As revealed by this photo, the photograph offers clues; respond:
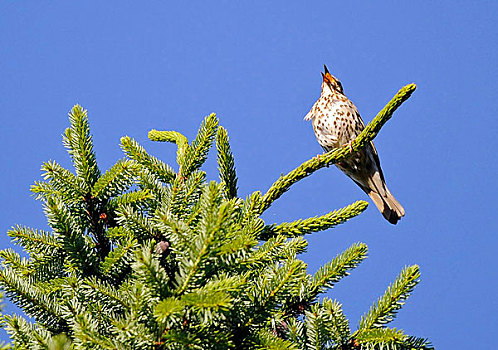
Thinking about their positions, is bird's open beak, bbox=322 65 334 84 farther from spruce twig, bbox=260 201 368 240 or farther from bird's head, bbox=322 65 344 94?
spruce twig, bbox=260 201 368 240

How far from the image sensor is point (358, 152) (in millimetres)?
5492

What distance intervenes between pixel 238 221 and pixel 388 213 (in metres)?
3.86

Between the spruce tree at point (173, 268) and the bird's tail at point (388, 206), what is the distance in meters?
3.36

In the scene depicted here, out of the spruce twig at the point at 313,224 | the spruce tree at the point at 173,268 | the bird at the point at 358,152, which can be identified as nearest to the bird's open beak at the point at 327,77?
the bird at the point at 358,152

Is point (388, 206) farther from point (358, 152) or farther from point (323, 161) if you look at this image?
point (323, 161)

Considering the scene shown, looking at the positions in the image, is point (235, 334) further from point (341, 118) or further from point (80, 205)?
point (341, 118)

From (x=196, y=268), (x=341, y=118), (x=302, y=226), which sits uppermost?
(x=341, y=118)

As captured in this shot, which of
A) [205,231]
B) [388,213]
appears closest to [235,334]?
[205,231]

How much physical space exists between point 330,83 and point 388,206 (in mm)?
1627

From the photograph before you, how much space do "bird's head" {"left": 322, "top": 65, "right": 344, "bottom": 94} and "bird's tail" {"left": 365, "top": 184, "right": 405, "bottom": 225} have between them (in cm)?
132

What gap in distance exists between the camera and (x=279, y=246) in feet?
5.69

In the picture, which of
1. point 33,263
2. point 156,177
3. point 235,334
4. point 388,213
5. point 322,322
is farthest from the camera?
point 388,213

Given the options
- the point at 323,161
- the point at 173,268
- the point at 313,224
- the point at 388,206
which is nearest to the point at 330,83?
the point at 388,206

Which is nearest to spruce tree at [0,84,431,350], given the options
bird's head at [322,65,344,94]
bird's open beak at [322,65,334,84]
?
bird's head at [322,65,344,94]
